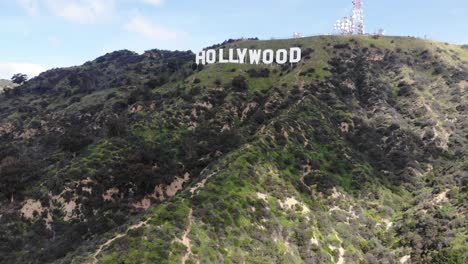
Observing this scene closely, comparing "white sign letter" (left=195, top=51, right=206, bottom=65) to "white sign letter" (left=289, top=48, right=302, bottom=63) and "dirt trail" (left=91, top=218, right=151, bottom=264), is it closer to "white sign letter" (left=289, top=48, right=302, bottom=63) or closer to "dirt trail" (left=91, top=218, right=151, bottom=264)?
"white sign letter" (left=289, top=48, right=302, bottom=63)

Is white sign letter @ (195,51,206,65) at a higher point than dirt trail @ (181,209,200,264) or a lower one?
higher

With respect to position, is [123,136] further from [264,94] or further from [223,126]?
[264,94]

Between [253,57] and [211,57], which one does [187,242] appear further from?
[211,57]

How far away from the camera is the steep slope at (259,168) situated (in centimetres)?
5350

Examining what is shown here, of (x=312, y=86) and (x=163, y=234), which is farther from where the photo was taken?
(x=312, y=86)

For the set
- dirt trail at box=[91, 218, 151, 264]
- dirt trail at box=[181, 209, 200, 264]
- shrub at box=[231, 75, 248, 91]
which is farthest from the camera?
shrub at box=[231, 75, 248, 91]

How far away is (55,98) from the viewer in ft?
550

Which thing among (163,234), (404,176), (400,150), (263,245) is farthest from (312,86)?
(163,234)

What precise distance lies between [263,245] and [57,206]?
126ft

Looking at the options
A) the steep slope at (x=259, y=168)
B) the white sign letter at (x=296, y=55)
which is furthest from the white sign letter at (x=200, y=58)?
the white sign letter at (x=296, y=55)

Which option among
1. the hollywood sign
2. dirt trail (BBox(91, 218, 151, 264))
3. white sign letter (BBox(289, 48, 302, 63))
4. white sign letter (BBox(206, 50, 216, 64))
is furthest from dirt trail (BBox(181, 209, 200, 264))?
white sign letter (BBox(206, 50, 216, 64))

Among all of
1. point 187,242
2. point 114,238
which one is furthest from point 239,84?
point 114,238

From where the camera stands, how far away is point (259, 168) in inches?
2640

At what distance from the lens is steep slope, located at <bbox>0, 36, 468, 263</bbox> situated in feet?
176
